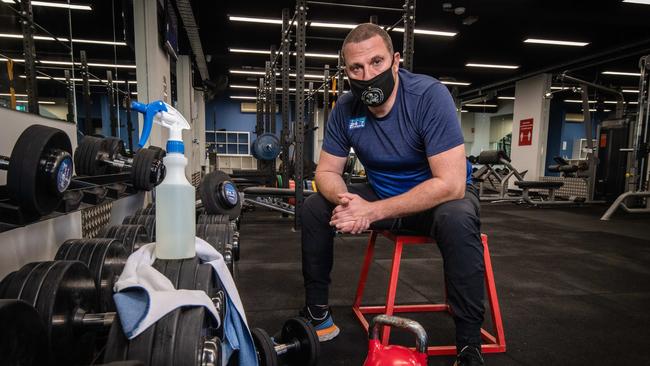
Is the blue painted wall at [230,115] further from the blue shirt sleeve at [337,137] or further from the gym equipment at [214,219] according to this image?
the blue shirt sleeve at [337,137]

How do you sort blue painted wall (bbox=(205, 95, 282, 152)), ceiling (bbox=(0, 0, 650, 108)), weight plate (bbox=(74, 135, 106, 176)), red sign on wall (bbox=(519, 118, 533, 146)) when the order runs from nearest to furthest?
1. weight plate (bbox=(74, 135, 106, 176))
2. ceiling (bbox=(0, 0, 650, 108))
3. red sign on wall (bbox=(519, 118, 533, 146))
4. blue painted wall (bbox=(205, 95, 282, 152))

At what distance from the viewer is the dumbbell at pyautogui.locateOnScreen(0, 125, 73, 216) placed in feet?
2.68

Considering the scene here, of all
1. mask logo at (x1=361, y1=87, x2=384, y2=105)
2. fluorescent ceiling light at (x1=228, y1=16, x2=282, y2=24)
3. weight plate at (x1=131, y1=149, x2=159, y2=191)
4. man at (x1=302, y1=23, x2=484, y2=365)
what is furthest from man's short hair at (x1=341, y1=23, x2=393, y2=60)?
fluorescent ceiling light at (x1=228, y1=16, x2=282, y2=24)

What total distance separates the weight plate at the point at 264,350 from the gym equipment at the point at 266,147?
387cm

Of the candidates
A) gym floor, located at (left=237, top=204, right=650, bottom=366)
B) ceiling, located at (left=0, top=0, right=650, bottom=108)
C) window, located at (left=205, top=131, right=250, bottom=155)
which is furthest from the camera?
window, located at (left=205, top=131, right=250, bottom=155)

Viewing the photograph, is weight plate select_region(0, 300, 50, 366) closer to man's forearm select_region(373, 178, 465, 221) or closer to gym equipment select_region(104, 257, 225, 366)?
gym equipment select_region(104, 257, 225, 366)

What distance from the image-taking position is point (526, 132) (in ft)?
24.2

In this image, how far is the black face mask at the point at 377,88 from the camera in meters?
1.10

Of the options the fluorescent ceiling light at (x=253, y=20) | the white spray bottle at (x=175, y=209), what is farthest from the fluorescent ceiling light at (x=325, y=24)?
the white spray bottle at (x=175, y=209)

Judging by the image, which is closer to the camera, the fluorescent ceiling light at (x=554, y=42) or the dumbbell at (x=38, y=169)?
the dumbbell at (x=38, y=169)

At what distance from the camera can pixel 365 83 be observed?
1108mm

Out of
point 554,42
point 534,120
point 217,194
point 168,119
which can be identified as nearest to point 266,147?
point 217,194

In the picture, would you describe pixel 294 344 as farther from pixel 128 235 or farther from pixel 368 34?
pixel 368 34

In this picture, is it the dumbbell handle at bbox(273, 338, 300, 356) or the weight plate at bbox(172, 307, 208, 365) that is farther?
the dumbbell handle at bbox(273, 338, 300, 356)
